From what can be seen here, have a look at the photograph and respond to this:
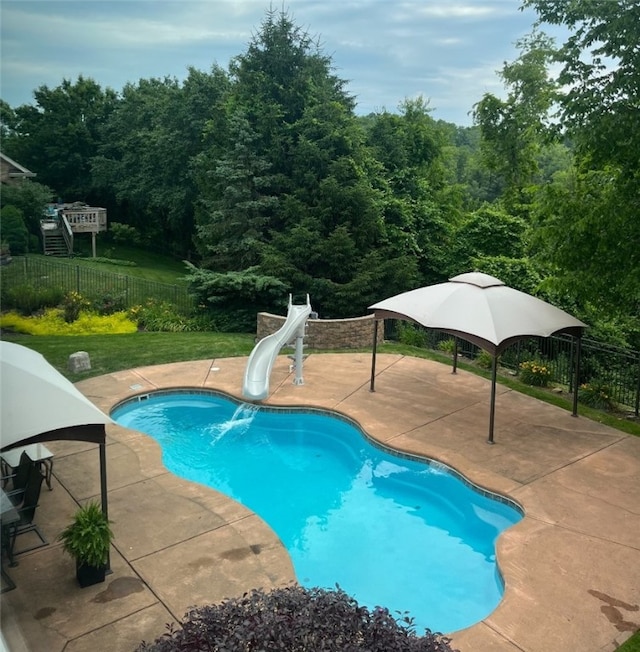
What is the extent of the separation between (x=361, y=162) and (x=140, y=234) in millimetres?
20335


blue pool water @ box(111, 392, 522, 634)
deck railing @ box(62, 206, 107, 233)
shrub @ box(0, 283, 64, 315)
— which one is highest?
deck railing @ box(62, 206, 107, 233)

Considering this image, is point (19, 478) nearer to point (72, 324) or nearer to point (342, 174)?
point (72, 324)

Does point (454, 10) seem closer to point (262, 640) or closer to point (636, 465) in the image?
point (636, 465)

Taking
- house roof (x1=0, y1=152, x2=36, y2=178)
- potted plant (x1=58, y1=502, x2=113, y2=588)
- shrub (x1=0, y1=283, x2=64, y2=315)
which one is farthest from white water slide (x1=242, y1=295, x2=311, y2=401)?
shrub (x1=0, y1=283, x2=64, y2=315)

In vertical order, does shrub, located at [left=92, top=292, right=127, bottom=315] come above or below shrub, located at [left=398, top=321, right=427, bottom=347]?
above

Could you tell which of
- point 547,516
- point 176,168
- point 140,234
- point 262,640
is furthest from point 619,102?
point 140,234

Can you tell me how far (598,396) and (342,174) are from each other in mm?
11778

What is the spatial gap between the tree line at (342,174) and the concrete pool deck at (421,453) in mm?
3051

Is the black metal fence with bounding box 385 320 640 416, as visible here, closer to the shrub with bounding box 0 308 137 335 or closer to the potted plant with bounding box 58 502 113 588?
the potted plant with bounding box 58 502 113 588

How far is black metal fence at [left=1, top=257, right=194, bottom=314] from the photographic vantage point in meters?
17.9

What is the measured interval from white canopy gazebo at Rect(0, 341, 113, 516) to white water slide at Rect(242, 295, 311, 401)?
5.66m

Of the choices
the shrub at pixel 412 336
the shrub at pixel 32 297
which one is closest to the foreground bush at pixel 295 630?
the shrub at pixel 412 336

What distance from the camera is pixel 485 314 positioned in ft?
31.8

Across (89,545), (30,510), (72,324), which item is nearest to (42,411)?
(89,545)
